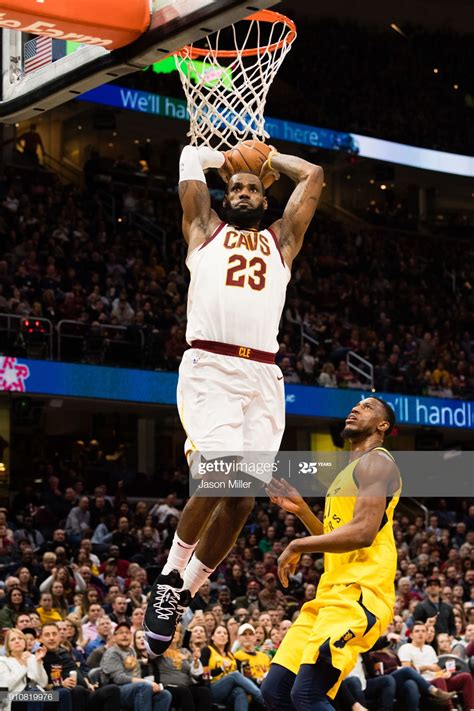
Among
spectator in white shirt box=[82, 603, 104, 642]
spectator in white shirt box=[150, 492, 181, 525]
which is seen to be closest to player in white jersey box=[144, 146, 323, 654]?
spectator in white shirt box=[82, 603, 104, 642]

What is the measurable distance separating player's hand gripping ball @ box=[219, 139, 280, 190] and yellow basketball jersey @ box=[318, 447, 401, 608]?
1649mm

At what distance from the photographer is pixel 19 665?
11.7 meters

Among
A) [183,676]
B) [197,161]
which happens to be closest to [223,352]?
[197,161]

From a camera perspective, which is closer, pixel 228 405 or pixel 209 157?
pixel 228 405

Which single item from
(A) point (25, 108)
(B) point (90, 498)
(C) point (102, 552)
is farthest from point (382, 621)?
(B) point (90, 498)

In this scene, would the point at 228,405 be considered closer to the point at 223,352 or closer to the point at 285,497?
the point at 223,352

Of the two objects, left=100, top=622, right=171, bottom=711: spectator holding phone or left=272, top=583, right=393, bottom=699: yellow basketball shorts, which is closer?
left=272, top=583, right=393, bottom=699: yellow basketball shorts

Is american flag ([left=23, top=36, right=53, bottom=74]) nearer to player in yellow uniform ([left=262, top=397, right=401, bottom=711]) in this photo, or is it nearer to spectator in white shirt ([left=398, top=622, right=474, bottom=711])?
player in yellow uniform ([left=262, top=397, right=401, bottom=711])

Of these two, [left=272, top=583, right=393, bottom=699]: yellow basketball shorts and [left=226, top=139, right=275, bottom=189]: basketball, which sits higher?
[left=226, top=139, right=275, bottom=189]: basketball

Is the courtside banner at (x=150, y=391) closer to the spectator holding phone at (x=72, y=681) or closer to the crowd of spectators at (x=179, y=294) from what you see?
the crowd of spectators at (x=179, y=294)

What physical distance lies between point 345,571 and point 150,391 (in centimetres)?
1436

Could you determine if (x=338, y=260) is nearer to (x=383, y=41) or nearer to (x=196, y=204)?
(x=383, y=41)

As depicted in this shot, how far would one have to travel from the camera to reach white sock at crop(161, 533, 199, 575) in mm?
6723

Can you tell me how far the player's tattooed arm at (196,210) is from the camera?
6.76m
